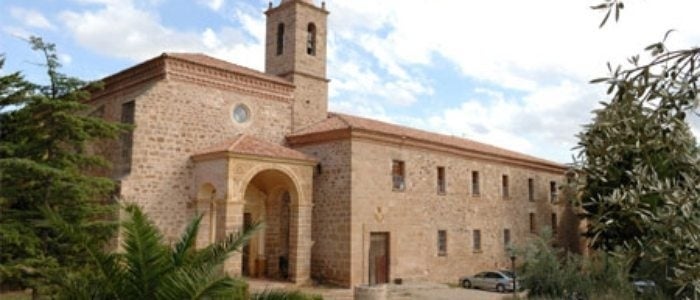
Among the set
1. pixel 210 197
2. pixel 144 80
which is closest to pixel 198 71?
pixel 144 80

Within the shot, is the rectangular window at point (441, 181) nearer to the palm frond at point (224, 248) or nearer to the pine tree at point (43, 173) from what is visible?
the pine tree at point (43, 173)

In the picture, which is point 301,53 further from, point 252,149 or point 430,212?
point 430,212

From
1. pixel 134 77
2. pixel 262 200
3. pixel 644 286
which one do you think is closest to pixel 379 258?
pixel 262 200

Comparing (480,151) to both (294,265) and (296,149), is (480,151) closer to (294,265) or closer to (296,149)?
(296,149)

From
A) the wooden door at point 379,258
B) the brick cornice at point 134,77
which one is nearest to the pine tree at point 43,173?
the brick cornice at point 134,77

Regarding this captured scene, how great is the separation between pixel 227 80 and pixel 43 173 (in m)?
8.53

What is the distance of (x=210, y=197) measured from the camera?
19312 millimetres

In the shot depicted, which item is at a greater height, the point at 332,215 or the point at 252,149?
the point at 252,149

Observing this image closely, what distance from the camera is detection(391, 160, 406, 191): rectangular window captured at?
22.1 m

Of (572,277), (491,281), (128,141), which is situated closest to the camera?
(572,277)

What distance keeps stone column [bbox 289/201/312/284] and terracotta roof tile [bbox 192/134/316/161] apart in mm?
1791

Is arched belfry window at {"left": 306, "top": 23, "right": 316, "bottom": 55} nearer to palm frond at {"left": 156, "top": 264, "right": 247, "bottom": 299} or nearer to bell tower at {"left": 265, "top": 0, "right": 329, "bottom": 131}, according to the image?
bell tower at {"left": 265, "top": 0, "right": 329, "bottom": 131}

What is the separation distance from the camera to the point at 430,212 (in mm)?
23312

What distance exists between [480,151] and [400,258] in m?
7.13
